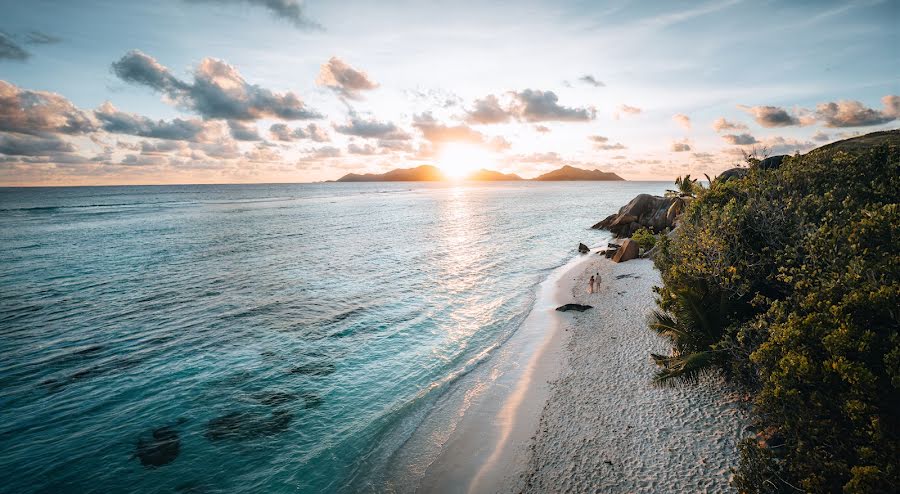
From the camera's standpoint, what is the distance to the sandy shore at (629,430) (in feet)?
31.2

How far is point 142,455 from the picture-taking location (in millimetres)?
12141

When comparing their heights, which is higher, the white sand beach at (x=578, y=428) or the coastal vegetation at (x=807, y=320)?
the coastal vegetation at (x=807, y=320)

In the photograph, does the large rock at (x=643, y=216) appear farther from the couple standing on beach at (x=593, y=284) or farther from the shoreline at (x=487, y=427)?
the shoreline at (x=487, y=427)

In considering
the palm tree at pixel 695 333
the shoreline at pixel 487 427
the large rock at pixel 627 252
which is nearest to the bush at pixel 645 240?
the large rock at pixel 627 252

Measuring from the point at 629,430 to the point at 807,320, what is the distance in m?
5.58

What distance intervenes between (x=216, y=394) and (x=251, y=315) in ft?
30.0

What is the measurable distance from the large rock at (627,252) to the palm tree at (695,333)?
22088mm

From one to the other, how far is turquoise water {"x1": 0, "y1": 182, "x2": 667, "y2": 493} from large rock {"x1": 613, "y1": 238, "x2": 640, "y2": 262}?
557cm

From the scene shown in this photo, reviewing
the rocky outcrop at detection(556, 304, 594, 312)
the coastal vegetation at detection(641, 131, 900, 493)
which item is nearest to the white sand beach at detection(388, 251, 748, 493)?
the coastal vegetation at detection(641, 131, 900, 493)

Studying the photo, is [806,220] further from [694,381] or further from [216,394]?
[216,394]

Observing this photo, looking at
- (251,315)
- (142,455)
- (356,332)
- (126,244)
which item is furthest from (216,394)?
(126,244)

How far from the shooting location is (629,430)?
1130 centimetres

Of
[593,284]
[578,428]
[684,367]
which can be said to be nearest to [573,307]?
[593,284]

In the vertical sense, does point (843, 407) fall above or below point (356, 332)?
above
